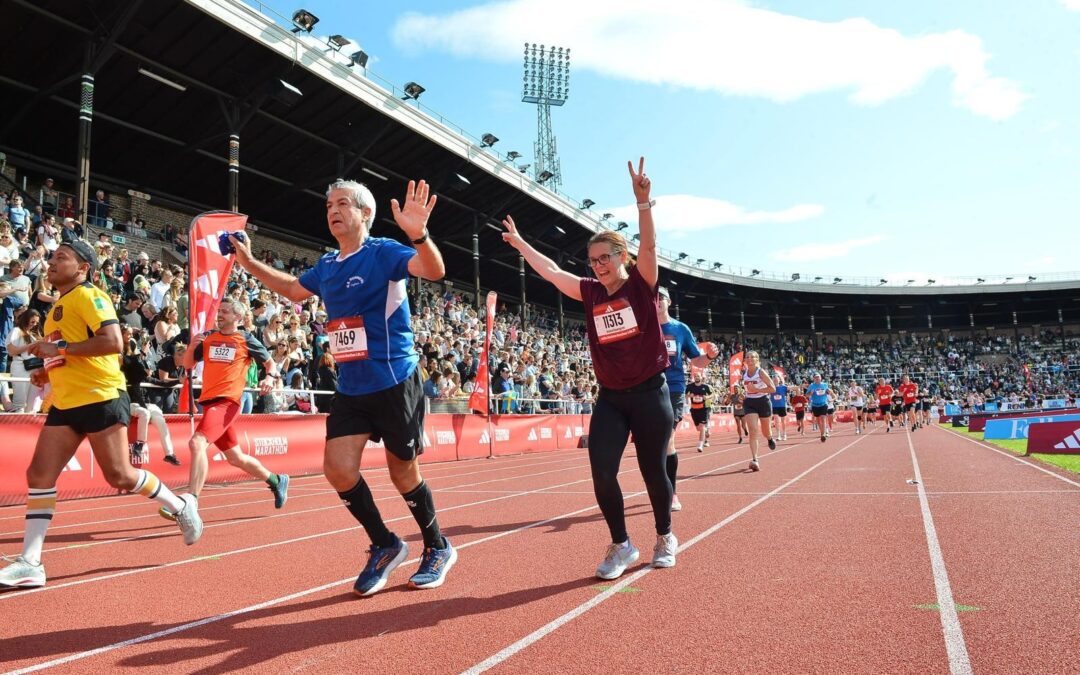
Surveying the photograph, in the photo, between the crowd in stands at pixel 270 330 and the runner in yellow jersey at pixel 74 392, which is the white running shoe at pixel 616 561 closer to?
the runner in yellow jersey at pixel 74 392

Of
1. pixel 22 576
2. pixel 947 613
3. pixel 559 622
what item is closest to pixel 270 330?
pixel 22 576

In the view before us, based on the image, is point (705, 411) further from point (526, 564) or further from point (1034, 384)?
point (1034, 384)

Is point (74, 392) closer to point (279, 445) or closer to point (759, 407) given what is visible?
point (279, 445)

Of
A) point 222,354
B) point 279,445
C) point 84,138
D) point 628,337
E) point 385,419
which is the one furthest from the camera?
point 84,138

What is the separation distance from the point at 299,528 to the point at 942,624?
17.2 feet

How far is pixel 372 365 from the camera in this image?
368 cm

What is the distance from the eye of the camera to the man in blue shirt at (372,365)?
143 inches

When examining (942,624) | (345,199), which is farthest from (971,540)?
(345,199)

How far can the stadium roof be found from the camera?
1809cm

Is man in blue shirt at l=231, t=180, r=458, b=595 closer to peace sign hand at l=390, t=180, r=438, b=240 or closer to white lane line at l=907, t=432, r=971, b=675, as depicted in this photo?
peace sign hand at l=390, t=180, r=438, b=240

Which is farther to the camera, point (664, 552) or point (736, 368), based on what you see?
point (736, 368)

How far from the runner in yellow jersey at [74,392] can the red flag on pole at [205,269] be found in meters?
4.77

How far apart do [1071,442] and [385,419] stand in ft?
42.5

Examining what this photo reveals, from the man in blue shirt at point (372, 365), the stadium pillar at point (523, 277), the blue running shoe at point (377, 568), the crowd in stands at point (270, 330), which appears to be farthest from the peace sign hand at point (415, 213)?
the stadium pillar at point (523, 277)
